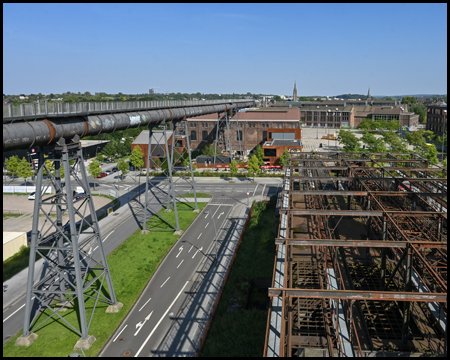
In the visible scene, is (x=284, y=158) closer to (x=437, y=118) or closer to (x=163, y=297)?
(x=163, y=297)

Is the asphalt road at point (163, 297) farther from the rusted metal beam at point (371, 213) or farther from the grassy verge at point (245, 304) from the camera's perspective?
the rusted metal beam at point (371, 213)

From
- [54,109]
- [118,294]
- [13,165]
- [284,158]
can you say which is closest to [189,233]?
[118,294]

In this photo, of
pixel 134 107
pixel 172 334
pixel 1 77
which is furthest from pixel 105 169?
pixel 1 77

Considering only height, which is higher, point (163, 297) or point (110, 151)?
point (110, 151)

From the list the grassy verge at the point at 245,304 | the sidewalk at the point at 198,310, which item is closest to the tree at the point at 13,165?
the sidewalk at the point at 198,310

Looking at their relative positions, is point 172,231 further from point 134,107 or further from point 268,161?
point 268,161

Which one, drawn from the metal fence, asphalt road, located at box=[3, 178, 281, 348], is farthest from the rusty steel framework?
the metal fence
